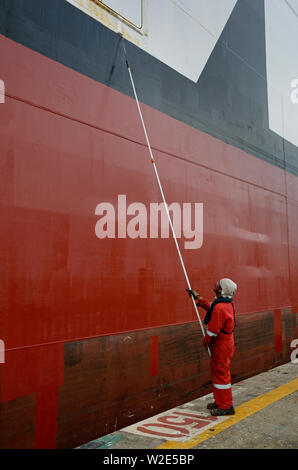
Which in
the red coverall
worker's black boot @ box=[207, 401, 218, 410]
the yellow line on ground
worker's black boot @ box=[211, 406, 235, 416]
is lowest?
the yellow line on ground

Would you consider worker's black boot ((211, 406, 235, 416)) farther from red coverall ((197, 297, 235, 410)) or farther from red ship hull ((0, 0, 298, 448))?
red ship hull ((0, 0, 298, 448))

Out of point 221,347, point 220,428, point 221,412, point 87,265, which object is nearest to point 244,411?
point 221,412

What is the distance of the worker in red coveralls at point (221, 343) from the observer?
4.29m

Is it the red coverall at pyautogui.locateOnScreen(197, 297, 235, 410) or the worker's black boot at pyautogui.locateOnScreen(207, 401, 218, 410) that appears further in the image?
the worker's black boot at pyautogui.locateOnScreen(207, 401, 218, 410)

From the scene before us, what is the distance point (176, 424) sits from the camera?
4.07m

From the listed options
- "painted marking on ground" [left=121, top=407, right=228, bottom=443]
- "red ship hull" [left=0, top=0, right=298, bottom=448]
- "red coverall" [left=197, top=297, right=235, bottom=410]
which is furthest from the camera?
"red coverall" [left=197, top=297, right=235, bottom=410]

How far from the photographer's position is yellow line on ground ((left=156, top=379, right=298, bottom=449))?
141 inches

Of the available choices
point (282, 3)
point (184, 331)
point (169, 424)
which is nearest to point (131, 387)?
point (169, 424)

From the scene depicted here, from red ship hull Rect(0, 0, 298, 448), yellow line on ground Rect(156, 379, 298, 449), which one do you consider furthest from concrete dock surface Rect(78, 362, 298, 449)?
red ship hull Rect(0, 0, 298, 448)

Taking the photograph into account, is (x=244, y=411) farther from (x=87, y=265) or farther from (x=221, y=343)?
(x=87, y=265)

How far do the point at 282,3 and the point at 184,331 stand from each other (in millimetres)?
6913

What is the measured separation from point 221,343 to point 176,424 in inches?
36.1

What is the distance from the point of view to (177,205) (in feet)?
16.0
